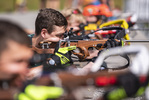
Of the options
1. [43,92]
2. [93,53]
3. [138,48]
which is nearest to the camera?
[43,92]

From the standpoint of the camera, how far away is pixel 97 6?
7398 mm

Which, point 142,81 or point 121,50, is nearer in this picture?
→ point 142,81

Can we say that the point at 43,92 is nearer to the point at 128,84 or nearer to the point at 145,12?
the point at 128,84

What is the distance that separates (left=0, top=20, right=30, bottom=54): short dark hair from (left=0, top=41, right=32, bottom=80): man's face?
0.8 inches

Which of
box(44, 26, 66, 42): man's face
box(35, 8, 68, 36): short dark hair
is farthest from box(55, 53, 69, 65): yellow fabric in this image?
box(35, 8, 68, 36): short dark hair

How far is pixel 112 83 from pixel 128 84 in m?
0.09

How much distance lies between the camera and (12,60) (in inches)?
64.4

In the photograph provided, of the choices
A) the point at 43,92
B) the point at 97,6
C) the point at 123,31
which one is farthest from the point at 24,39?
the point at 97,6

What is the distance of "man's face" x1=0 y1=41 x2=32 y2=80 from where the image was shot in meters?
1.63

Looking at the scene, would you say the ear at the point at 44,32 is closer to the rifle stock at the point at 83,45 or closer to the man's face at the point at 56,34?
the man's face at the point at 56,34

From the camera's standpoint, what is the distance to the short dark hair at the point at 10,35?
63.8 inches

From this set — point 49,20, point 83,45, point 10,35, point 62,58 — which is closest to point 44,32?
point 49,20

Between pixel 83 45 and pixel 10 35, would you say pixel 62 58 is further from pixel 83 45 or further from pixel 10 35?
pixel 10 35

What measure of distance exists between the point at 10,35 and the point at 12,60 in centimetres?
14
